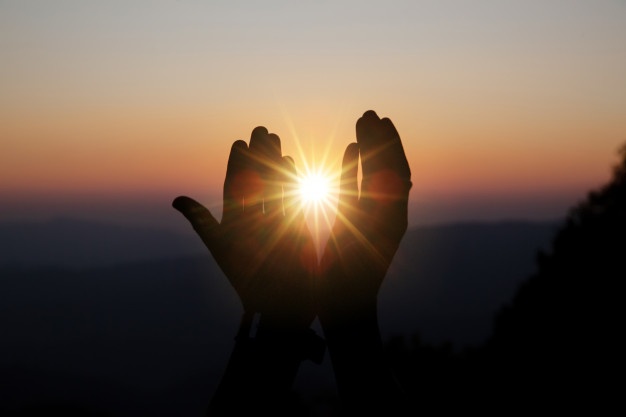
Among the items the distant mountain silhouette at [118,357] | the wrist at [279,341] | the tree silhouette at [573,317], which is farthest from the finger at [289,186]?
the distant mountain silhouette at [118,357]

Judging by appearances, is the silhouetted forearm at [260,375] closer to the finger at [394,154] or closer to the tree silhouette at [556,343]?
the finger at [394,154]

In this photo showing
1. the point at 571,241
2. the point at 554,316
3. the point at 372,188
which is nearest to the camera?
the point at 372,188

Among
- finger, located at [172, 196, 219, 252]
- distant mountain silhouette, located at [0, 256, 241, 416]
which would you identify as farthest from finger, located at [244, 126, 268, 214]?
distant mountain silhouette, located at [0, 256, 241, 416]

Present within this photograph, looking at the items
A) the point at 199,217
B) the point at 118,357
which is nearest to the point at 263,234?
the point at 199,217

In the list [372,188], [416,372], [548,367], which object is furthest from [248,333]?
[548,367]

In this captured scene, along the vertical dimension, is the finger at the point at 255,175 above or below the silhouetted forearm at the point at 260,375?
above

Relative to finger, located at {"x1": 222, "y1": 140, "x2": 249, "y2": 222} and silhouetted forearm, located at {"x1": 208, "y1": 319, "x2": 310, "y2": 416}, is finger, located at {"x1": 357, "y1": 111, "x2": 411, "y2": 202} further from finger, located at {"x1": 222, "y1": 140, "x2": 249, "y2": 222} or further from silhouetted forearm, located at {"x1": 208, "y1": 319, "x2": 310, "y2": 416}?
silhouetted forearm, located at {"x1": 208, "y1": 319, "x2": 310, "y2": 416}

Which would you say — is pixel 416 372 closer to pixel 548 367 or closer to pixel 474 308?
pixel 548 367
